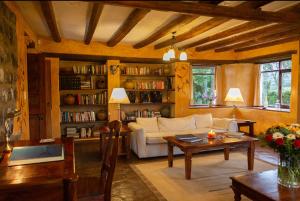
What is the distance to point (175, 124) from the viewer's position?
4.82 meters

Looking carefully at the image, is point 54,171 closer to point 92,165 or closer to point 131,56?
point 92,165


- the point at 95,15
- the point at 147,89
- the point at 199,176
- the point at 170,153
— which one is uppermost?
the point at 95,15

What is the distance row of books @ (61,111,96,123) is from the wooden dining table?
154 inches

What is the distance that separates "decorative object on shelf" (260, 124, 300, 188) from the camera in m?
2.00

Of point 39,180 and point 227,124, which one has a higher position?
point 39,180

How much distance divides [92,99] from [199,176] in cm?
337

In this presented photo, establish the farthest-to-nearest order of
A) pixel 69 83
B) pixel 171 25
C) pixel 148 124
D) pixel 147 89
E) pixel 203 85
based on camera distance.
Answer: pixel 203 85, pixel 147 89, pixel 69 83, pixel 148 124, pixel 171 25

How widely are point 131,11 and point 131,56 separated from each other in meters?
2.73

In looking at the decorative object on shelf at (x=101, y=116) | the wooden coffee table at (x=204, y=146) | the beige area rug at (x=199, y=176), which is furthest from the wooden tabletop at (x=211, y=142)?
the decorative object on shelf at (x=101, y=116)

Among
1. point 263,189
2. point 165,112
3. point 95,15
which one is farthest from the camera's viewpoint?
→ point 165,112

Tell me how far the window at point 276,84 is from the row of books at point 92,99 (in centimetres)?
413

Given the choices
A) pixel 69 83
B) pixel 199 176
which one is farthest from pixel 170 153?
pixel 69 83

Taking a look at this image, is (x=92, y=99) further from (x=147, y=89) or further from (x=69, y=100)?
(x=147, y=89)

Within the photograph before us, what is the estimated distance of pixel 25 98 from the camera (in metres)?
3.46
